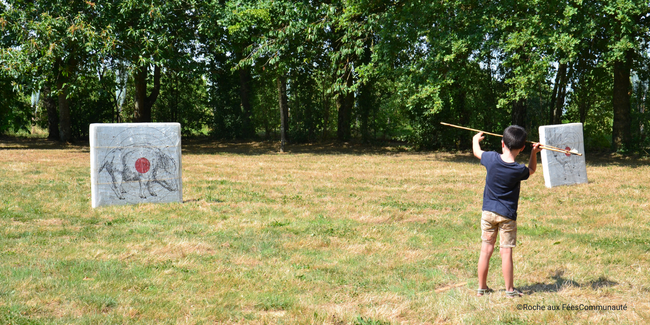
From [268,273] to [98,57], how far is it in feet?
61.8

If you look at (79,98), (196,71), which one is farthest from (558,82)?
(79,98)

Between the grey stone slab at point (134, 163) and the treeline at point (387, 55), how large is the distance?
35.0 feet

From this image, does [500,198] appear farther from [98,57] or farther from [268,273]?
[98,57]

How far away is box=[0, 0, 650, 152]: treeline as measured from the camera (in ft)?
56.9

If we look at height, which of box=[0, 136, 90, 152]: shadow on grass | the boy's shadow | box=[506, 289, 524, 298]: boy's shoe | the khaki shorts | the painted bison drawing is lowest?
the boy's shadow

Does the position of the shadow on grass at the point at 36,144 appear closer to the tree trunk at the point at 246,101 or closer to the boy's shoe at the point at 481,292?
the tree trunk at the point at 246,101

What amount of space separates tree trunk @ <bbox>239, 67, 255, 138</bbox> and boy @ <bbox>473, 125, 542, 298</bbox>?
87.1ft

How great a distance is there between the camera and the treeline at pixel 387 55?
1734 cm

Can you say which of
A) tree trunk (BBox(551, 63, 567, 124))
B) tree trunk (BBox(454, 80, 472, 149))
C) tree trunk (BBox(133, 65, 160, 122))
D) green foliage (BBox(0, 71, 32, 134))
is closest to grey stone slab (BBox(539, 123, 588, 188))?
tree trunk (BBox(551, 63, 567, 124))

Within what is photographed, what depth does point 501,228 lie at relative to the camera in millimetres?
5000

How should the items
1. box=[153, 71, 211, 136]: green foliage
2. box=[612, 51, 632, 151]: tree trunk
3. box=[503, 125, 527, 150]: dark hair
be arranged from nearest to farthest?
box=[503, 125, 527, 150]: dark hair < box=[612, 51, 632, 151]: tree trunk < box=[153, 71, 211, 136]: green foliage

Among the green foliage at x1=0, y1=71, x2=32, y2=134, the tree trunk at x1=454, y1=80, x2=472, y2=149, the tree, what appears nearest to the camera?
the tree

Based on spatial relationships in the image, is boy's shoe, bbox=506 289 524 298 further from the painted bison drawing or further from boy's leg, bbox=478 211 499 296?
the painted bison drawing

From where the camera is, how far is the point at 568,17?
16016mm
